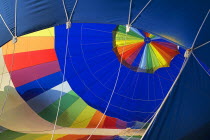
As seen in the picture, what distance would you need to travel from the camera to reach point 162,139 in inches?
122

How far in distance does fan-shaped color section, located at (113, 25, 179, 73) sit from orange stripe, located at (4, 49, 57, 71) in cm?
101

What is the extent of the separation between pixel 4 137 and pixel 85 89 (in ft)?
4.60

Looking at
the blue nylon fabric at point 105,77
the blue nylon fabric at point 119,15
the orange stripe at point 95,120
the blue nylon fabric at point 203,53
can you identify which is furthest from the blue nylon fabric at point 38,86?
the blue nylon fabric at point 203,53

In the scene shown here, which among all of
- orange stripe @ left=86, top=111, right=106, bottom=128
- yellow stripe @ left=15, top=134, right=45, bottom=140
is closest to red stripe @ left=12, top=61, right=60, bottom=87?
yellow stripe @ left=15, top=134, right=45, bottom=140

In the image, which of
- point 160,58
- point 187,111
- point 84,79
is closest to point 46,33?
point 84,79

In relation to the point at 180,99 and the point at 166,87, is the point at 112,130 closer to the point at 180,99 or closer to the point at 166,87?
the point at 166,87

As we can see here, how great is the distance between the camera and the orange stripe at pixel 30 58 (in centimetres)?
490

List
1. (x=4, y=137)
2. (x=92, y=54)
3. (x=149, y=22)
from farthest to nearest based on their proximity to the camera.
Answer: (x=92, y=54), (x=4, y=137), (x=149, y=22)

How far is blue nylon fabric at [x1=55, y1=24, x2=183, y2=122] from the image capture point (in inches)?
193

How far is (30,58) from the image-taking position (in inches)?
195

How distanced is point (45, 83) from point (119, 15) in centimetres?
233

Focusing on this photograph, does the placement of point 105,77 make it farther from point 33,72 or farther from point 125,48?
point 33,72

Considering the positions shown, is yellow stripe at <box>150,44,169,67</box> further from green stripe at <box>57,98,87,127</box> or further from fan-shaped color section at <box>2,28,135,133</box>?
green stripe at <box>57,98,87,127</box>

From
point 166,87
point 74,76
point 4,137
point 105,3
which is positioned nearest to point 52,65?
point 74,76
